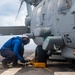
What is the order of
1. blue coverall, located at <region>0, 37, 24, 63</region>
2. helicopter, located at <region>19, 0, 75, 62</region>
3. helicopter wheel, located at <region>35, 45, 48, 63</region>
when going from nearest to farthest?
helicopter, located at <region>19, 0, 75, 62</region> < blue coverall, located at <region>0, 37, 24, 63</region> < helicopter wheel, located at <region>35, 45, 48, 63</region>

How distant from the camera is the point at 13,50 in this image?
10.9 m

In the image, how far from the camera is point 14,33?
18859 mm

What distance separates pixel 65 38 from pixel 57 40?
303 mm

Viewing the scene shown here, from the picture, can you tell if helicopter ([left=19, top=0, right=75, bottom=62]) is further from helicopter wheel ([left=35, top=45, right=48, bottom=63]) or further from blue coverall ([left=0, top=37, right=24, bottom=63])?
blue coverall ([left=0, top=37, right=24, bottom=63])

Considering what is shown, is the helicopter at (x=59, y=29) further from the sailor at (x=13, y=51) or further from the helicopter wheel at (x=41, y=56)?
the sailor at (x=13, y=51)

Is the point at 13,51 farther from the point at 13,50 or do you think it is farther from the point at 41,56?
the point at 41,56

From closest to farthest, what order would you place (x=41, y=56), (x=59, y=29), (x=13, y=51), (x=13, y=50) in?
(x=59, y=29)
(x=13, y=51)
(x=13, y=50)
(x=41, y=56)

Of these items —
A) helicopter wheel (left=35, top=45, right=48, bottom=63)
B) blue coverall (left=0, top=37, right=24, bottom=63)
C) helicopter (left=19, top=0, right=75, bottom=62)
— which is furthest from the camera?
helicopter wheel (left=35, top=45, right=48, bottom=63)

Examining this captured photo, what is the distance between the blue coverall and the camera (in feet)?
34.7

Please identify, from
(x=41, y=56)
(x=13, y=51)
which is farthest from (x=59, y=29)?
(x=13, y=51)

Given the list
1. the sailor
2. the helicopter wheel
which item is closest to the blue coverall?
the sailor

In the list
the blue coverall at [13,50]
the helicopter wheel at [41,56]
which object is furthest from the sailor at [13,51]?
the helicopter wheel at [41,56]

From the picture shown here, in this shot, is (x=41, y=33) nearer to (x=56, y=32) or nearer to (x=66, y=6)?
(x=56, y=32)

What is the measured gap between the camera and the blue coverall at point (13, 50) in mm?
10569
